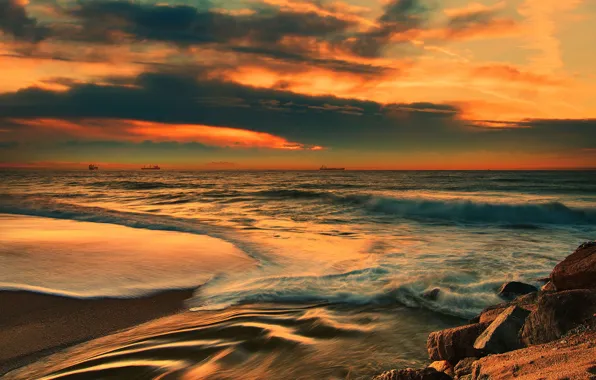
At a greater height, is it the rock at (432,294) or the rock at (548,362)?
the rock at (548,362)

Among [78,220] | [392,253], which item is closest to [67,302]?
[392,253]

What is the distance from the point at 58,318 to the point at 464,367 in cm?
419

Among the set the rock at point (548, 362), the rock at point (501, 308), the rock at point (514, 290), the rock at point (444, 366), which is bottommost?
the rock at point (514, 290)

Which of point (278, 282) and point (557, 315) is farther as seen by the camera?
point (278, 282)

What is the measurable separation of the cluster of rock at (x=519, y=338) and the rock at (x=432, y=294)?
2.06 metres

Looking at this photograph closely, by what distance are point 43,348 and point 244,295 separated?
2358 millimetres

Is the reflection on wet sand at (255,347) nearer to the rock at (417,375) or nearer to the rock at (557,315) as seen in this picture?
the rock at (417,375)

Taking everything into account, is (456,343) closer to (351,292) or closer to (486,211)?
(351,292)

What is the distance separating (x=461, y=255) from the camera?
8508 mm

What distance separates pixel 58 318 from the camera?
15.4 ft

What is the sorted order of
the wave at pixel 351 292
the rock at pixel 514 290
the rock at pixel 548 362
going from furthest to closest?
1. the rock at pixel 514 290
2. the wave at pixel 351 292
3. the rock at pixel 548 362


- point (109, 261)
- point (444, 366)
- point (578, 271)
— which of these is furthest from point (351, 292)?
point (109, 261)

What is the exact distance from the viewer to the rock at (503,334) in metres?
2.81

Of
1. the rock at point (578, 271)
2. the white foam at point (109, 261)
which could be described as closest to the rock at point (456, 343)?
the rock at point (578, 271)
